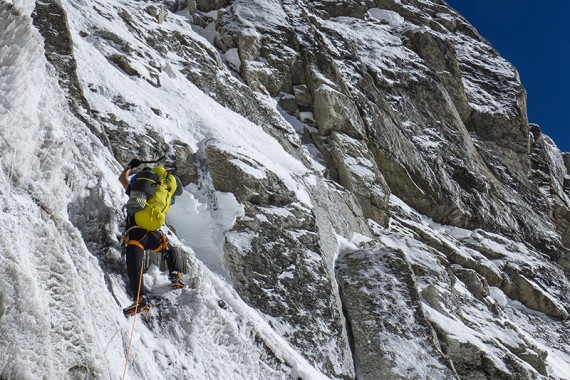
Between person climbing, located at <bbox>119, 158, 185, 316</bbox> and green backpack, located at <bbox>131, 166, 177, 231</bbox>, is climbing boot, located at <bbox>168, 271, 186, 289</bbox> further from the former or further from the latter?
green backpack, located at <bbox>131, 166, 177, 231</bbox>

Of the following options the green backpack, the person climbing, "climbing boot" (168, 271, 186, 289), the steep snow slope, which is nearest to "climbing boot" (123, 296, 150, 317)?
the person climbing

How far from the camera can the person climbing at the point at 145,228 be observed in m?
6.38

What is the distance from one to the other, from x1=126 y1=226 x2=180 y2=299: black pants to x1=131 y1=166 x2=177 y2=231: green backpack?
0.35 ft

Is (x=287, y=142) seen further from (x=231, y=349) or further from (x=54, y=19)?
(x=231, y=349)

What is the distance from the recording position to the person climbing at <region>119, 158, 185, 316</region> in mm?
6375

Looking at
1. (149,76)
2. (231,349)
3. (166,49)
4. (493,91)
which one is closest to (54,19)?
(149,76)

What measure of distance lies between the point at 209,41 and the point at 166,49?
7.54 meters

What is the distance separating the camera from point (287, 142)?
1923 centimetres

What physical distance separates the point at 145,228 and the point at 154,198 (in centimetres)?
41

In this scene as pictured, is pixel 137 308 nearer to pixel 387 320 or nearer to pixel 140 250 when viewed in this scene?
pixel 140 250

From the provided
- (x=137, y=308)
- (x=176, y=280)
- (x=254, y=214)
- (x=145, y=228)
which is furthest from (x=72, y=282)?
(x=254, y=214)

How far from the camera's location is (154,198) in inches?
271

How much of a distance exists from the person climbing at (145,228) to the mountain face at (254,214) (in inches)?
9.1

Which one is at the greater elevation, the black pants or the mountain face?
the black pants
